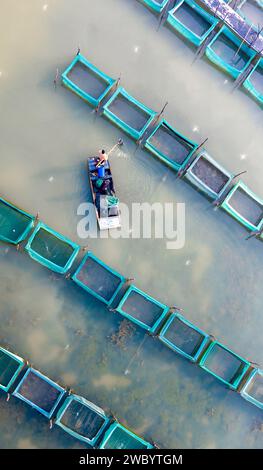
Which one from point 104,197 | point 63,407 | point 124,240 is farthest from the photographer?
point 124,240

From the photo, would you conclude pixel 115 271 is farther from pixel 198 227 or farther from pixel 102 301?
pixel 198 227

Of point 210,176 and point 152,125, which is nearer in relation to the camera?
point 210,176

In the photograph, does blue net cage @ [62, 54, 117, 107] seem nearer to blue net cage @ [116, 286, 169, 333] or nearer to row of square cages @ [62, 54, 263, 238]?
row of square cages @ [62, 54, 263, 238]

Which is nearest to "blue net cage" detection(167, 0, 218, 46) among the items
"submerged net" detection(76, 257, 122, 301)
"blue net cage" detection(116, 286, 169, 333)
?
"submerged net" detection(76, 257, 122, 301)

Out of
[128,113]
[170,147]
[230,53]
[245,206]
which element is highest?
[230,53]

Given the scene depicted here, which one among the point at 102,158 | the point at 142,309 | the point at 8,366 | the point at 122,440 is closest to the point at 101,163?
the point at 102,158

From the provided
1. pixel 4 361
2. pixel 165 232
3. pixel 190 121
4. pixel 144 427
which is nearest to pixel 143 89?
pixel 190 121

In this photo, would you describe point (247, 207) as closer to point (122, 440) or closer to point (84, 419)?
point (122, 440)
